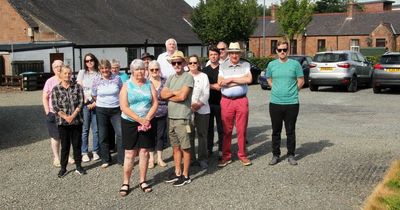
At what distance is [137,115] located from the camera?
5.96 meters

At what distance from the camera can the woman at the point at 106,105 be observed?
7.30 m

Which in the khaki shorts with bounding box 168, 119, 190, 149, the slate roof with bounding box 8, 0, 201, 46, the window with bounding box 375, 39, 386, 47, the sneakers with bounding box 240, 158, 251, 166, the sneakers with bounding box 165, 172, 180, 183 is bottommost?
the sneakers with bounding box 165, 172, 180, 183

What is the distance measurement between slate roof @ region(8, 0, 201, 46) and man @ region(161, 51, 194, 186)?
25681 millimetres

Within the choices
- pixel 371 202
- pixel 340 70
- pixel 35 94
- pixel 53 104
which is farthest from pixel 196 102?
pixel 35 94

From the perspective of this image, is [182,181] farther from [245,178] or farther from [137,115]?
[137,115]

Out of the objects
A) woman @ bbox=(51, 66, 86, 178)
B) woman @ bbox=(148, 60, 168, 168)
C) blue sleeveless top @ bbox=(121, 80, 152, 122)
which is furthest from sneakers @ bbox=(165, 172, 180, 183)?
woman @ bbox=(51, 66, 86, 178)

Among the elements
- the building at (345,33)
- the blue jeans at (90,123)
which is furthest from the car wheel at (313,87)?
the building at (345,33)

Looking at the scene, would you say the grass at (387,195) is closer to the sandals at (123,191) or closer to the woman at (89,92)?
the sandals at (123,191)

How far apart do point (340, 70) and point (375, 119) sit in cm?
699

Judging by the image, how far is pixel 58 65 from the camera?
23.4 ft

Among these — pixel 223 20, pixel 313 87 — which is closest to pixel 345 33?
pixel 223 20

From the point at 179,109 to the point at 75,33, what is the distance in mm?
27534

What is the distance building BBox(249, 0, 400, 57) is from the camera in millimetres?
47969

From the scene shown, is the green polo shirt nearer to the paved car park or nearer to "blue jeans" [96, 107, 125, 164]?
the paved car park
